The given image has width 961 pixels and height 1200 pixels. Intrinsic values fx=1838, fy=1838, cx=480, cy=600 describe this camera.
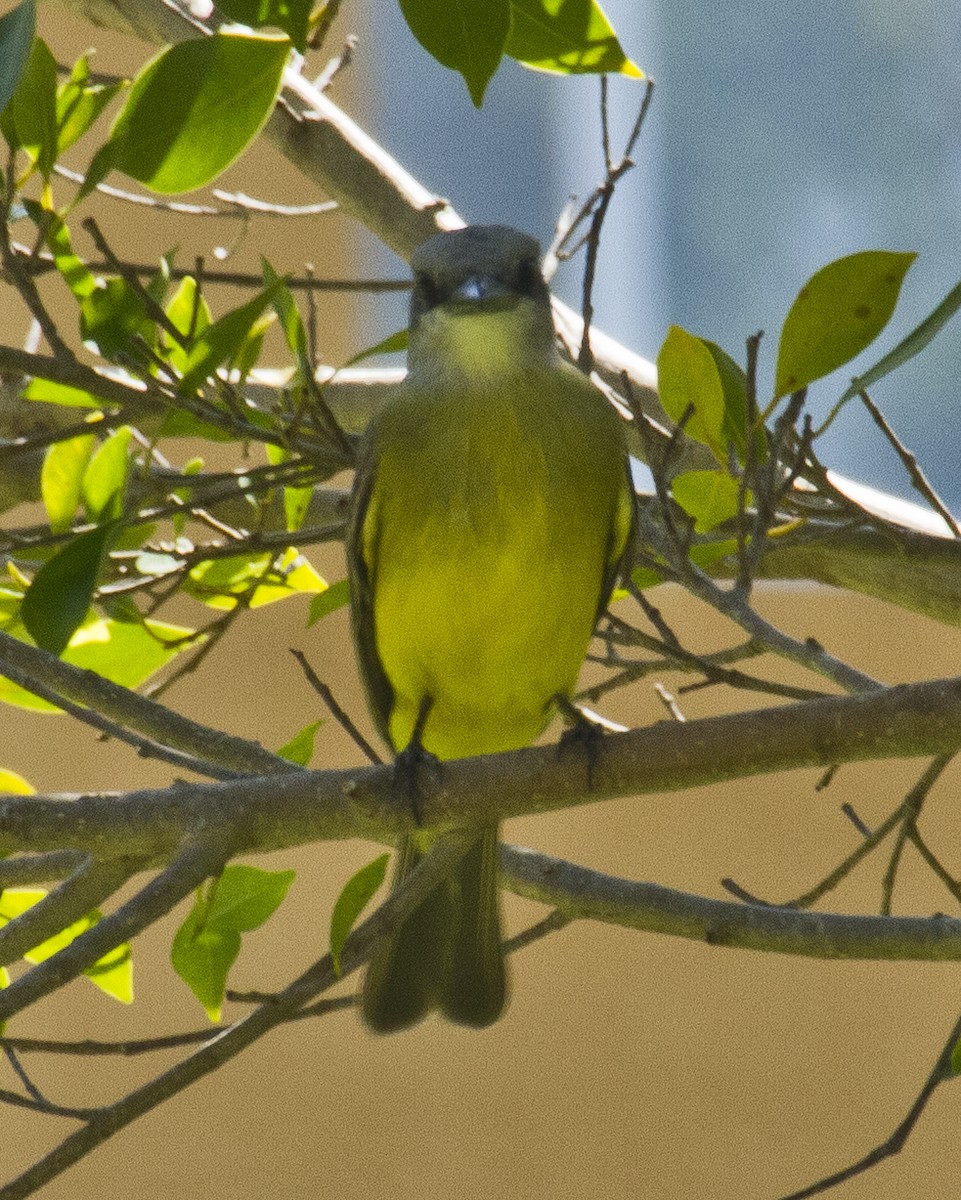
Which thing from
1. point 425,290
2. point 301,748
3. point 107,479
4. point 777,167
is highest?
point 777,167

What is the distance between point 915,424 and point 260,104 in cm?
380

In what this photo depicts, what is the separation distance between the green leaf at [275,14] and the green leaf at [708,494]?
718 millimetres

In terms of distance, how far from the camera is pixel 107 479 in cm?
266

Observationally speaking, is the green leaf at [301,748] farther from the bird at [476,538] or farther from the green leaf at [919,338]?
the green leaf at [919,338]

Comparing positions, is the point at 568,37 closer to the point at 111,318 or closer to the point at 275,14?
the point at 275,14

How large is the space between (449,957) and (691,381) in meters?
1.27

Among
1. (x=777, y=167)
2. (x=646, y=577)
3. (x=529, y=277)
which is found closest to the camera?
(x=646, y=577)

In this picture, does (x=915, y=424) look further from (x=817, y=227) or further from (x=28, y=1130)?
(x=28, y=1130)

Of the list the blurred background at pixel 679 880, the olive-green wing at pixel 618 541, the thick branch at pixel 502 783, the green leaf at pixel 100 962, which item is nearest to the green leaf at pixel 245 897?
the green leaf at pixel 100 962

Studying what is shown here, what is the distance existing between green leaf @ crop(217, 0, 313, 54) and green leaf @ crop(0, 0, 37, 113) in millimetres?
260

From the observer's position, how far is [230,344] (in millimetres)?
2219

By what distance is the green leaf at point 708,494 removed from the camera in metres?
2.33

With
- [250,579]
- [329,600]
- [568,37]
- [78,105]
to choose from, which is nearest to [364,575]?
[329,600]

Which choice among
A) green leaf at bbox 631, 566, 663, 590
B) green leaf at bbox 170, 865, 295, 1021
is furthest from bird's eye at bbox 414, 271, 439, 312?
green leaf at bbox 170, 865, 295, 1021
